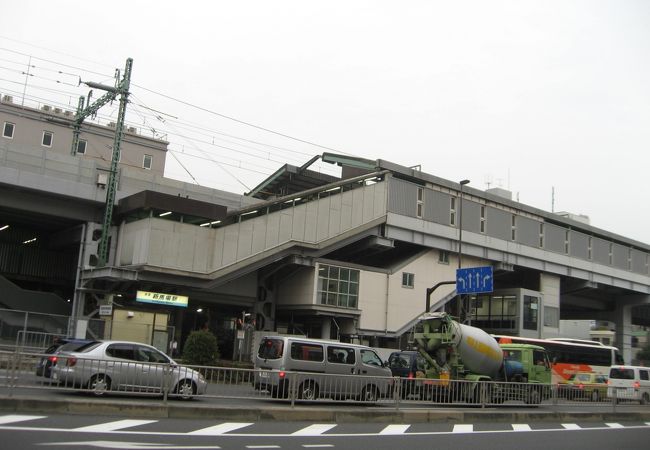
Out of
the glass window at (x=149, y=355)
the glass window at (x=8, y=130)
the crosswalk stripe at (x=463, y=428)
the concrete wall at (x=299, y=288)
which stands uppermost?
the glass window at (x=8, y=130)

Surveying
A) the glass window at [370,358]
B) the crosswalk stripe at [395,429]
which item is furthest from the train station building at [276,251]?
the crosswalk stripe at [395,429]

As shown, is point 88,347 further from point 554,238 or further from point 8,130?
point 8,130

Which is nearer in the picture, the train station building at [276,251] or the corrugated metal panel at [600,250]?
the train station building at [276,251]

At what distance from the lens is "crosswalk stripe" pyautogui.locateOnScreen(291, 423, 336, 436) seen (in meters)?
12.6

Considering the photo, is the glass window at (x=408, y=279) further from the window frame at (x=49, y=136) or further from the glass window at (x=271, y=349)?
the window frame at (x=49, y=136)

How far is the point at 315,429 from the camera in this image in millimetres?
13453

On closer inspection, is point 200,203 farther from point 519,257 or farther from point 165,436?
point 519,257

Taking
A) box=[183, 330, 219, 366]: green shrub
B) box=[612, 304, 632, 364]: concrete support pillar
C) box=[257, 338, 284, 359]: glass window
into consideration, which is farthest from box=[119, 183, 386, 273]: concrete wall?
box=[612, 304, 632, 364]: concrete support pillar

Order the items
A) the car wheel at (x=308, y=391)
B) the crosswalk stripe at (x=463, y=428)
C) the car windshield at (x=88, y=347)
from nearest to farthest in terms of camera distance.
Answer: the crosswalk stripe at (x=463, y=428) → the car windshield at (x=88, y=347) → the car wheel at (x=308, y=391)

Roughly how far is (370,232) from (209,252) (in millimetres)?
11625

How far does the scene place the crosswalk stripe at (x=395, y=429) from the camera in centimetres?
1376

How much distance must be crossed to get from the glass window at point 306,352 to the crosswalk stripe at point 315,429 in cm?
564

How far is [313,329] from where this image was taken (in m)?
41.4

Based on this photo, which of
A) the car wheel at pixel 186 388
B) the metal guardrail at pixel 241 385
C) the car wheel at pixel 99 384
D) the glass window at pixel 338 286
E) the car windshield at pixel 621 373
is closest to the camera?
the metal guardrail at pixel 241 385
